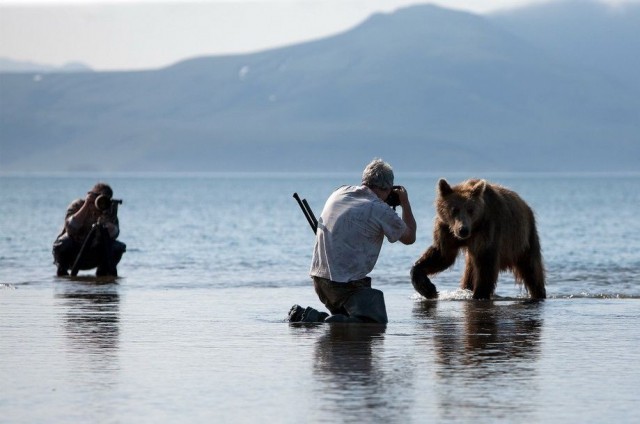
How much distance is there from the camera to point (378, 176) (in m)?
11.3

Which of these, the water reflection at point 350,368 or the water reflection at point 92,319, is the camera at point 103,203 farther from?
the water reflection at point 350,368

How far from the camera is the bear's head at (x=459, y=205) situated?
13695mm

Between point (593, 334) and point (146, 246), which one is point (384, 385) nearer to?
point (593, 334)

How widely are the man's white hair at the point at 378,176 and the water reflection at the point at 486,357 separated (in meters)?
1.19

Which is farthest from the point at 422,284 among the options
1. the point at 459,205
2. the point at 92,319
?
the point at 92,319

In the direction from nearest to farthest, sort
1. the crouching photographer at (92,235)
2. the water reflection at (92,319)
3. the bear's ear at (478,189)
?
the water reflection at (92,319) → the bear's ear at (478,189) → the crouching photographer at (92,235)

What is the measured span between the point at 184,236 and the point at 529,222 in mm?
24390

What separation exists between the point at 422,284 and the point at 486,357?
500cm

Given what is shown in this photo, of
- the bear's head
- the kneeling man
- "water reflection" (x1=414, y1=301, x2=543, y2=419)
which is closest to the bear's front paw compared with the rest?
"water reflection" (x1=414, y1=301, x2=543, y2=419)

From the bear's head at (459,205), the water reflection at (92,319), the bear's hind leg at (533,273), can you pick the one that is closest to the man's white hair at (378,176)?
the water reflection at (92,319)

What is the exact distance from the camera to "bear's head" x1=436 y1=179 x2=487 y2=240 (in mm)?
13695

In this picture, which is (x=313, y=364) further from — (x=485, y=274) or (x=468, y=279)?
(x=468, y=279)

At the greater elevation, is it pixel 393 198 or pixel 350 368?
pixel 393 198

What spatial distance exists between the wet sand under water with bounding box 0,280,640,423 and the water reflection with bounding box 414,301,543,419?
0.04 feet
